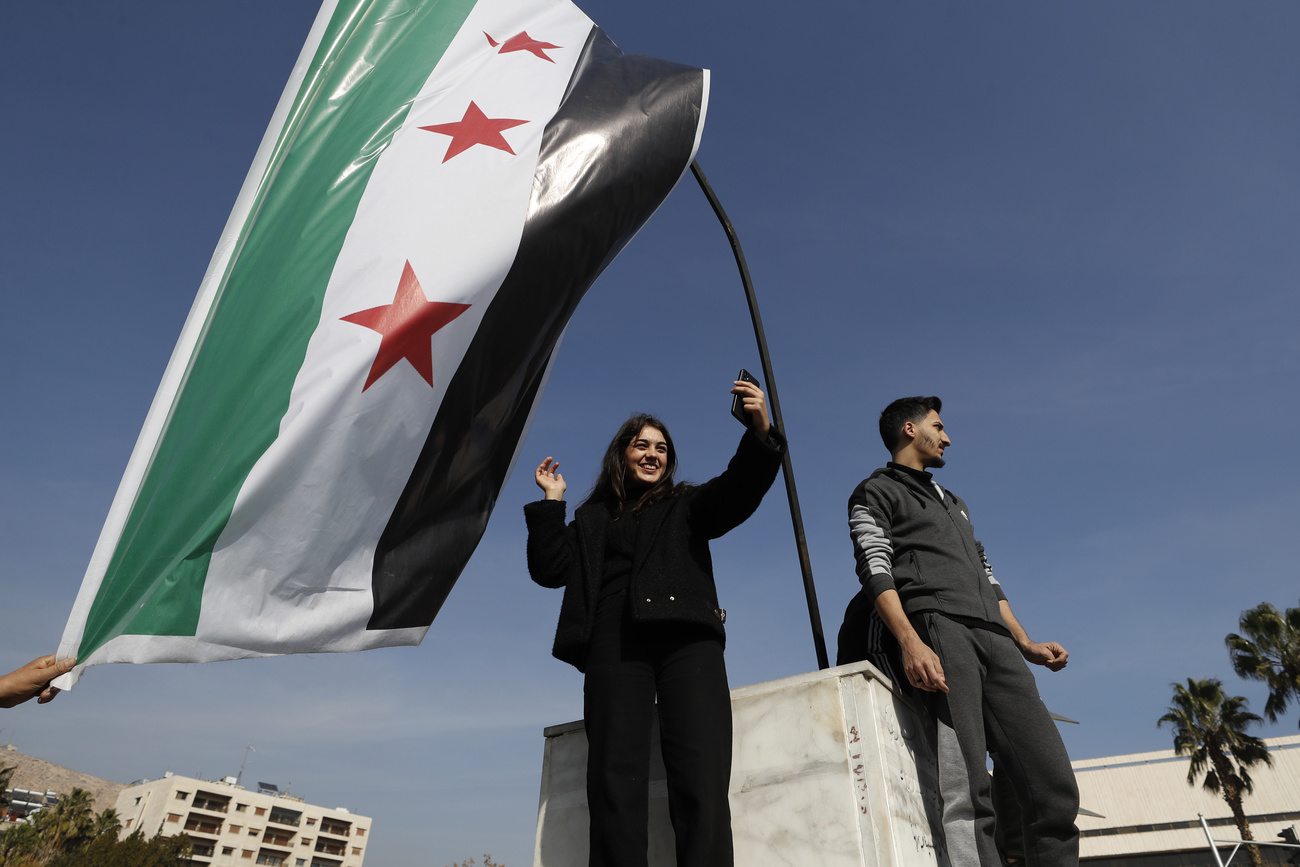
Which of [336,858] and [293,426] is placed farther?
[336,858]

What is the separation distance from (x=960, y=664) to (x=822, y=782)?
0.67 m

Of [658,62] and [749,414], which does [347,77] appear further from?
[749,414]

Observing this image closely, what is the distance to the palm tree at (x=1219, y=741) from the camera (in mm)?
23016

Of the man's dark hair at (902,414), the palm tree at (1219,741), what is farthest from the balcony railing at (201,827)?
the man's dark hair at (902,414)

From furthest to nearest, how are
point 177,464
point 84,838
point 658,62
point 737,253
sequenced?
point 84,838 < point 737,253 < point 658,62 < point 177,464

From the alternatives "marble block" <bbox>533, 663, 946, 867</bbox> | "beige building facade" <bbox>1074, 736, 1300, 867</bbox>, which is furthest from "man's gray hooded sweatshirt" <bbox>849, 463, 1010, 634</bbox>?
"beige building facade" <bbox>1074, 736, 1300, 867</bbox>

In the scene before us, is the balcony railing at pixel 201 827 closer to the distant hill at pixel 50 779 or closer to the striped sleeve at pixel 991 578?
the distant hill at pixel 50 779

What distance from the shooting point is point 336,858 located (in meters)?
78.8

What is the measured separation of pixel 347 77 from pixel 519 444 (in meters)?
1.85

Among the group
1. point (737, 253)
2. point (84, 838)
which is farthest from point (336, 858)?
point (737, 253)

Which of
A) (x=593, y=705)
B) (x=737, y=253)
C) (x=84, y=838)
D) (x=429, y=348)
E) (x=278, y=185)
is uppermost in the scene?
(x=84, y=838)

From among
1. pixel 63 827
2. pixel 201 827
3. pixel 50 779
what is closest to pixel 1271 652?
pixel 63 827

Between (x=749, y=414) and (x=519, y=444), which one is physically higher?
(x=519, y=444)

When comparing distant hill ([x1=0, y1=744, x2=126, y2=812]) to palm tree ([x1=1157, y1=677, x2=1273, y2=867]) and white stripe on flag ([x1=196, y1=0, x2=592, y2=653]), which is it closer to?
palm tree ([x1=1157, y1=677, x2=1273, y2=867])
